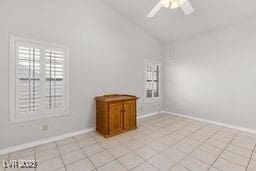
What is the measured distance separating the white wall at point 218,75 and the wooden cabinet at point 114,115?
228cm

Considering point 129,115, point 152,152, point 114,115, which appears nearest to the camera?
point 152,152

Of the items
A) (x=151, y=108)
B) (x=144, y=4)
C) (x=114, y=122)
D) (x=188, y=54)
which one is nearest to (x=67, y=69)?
(x=114, y=122)

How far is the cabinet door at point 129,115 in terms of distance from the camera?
3.55 m

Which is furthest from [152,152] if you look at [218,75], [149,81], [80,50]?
[218,75]

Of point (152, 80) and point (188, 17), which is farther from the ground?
point (188, 17)

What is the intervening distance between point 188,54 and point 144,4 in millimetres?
2296

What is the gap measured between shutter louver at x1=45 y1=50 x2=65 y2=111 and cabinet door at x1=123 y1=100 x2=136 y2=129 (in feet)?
4.91

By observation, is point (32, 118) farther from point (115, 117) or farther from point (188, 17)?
point (188, 17)

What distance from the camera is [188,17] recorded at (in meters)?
3.72

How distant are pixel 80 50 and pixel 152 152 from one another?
2754 millimetres

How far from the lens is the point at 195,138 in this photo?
10.4 ft

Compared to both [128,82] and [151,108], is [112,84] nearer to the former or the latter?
[128,82]

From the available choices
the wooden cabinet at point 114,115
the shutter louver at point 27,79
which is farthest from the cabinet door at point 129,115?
the shutter louver at point 27,79

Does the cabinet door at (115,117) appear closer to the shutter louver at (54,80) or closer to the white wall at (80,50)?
the white wall at (80,50)
